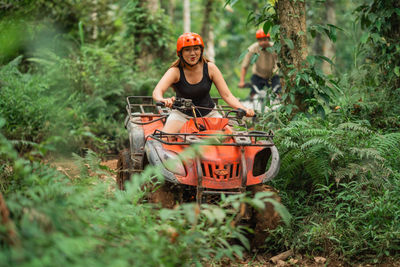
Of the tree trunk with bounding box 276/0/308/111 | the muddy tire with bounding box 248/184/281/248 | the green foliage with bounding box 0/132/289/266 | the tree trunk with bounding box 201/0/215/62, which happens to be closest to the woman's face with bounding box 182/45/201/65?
the tree trunk with bounding box 276/0/308/111

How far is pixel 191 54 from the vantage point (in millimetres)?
5730

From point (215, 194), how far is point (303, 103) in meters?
2.67

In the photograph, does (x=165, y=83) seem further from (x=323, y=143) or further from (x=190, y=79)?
(x=323, y=143)

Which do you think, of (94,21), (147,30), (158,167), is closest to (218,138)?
(158,167)

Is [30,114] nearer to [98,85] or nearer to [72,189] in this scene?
[98,85]

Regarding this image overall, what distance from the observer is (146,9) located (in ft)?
38.4

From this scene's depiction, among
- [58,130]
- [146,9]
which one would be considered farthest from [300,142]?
[146,9]

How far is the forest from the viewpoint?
3064 millimetres

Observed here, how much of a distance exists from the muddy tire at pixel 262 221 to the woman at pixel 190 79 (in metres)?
1.39

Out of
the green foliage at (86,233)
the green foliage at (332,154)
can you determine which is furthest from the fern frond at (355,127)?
the green foliage at (86,233)

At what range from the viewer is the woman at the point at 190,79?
223 inches

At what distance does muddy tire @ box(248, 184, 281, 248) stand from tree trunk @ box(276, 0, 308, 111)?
2356 millimetres

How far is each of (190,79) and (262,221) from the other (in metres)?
2.18

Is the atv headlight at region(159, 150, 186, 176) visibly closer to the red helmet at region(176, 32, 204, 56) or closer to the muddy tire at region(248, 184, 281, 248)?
the muddy tire at region(248, 184, 281, 248)
